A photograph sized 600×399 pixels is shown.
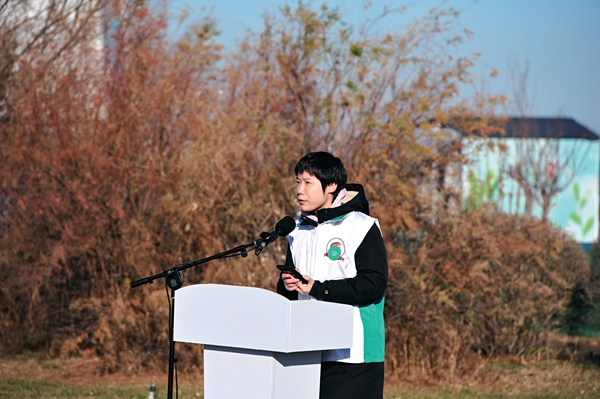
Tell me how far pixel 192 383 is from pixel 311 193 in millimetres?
5423

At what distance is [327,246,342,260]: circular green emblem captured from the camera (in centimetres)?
375

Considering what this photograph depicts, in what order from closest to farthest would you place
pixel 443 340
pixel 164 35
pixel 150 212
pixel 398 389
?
pixel 398 389, pixel 443 340, pixel 150 212, pixel 164 35

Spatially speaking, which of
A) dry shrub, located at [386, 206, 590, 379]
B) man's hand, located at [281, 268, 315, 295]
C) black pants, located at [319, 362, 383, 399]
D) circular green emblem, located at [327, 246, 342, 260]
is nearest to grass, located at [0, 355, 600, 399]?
dry shrub, located at [386, 206, 590, 379]

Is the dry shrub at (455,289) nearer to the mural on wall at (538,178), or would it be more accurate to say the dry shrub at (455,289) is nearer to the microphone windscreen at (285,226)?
the mural on wall at (538,178)

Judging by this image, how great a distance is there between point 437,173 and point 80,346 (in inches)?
199

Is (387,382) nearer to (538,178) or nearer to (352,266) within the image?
(352,266)

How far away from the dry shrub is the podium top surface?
18.6 ft

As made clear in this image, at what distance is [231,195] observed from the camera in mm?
9625

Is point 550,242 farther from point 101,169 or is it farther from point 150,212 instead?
point 101,169

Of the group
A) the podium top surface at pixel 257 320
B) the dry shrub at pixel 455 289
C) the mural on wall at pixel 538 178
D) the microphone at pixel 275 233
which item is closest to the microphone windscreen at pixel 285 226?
the microphone at pixel 275 233

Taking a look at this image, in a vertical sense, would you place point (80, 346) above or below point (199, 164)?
below

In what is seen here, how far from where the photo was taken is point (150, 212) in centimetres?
959

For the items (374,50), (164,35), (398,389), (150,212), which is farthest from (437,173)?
(164,35)

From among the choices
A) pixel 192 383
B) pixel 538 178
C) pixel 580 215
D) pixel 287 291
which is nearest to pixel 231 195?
pixel 192 383
